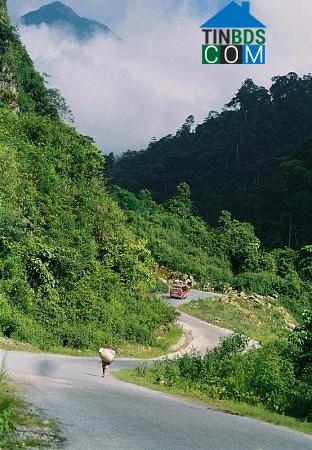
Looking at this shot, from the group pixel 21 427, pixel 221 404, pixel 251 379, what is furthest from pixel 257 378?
pixel 21 427

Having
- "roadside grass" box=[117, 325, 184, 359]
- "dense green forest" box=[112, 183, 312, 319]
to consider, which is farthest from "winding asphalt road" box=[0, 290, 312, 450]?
"dense green forest" box=[112, 183, 312, 319]

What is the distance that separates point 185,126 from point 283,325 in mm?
103380

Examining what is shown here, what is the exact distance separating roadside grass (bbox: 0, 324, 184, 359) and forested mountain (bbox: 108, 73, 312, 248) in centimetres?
6885

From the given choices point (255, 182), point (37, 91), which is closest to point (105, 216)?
point (37, 91)

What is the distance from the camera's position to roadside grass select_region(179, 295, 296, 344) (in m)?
44.2

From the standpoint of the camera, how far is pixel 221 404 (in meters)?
13.0

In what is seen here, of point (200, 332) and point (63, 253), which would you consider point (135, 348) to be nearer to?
point (63, 253)

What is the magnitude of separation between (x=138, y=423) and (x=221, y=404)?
16.3 ft

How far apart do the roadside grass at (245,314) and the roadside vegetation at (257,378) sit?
2413cm

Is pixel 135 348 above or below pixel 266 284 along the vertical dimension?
below

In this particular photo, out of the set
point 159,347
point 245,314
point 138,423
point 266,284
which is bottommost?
point 159,347

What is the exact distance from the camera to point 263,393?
13.7 metres

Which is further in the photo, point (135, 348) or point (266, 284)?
point (266, 284)

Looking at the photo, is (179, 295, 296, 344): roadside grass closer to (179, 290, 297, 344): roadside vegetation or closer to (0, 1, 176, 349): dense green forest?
(179, 290, 297, 344): roadside vegetation
